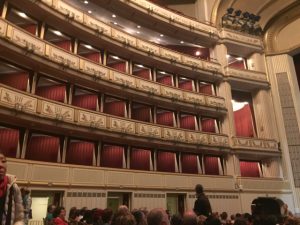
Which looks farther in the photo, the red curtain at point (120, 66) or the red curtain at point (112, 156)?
the red curtain at point (120, 66)

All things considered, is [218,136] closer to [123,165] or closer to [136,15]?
[123,165]

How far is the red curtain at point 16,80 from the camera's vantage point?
11999mm

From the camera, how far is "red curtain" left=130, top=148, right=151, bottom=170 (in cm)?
1523

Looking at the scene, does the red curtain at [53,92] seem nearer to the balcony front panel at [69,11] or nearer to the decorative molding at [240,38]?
the balcony front panel at [69,11]

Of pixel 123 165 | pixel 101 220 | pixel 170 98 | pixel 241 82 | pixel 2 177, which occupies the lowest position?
pixel 101 220

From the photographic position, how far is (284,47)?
865 inches

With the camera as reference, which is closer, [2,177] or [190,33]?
[2,177]

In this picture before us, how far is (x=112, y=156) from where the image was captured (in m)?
14.5

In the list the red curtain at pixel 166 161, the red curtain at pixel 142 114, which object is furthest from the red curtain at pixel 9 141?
the red curtain at pixel 166 161

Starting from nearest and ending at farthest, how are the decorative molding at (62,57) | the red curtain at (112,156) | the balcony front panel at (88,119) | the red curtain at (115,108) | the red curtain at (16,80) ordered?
the balcony front panel at (88,119)
the red curtain at (16,80)
the decorative molding at (62,57)
the red curtain at (112,156)
the red curtain at (115,108)

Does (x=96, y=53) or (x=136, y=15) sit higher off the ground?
(x=136, y=15)

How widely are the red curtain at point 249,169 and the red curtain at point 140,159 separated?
6687 millimetres

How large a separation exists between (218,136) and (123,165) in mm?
6116

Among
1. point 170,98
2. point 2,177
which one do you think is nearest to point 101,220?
point 2,177
